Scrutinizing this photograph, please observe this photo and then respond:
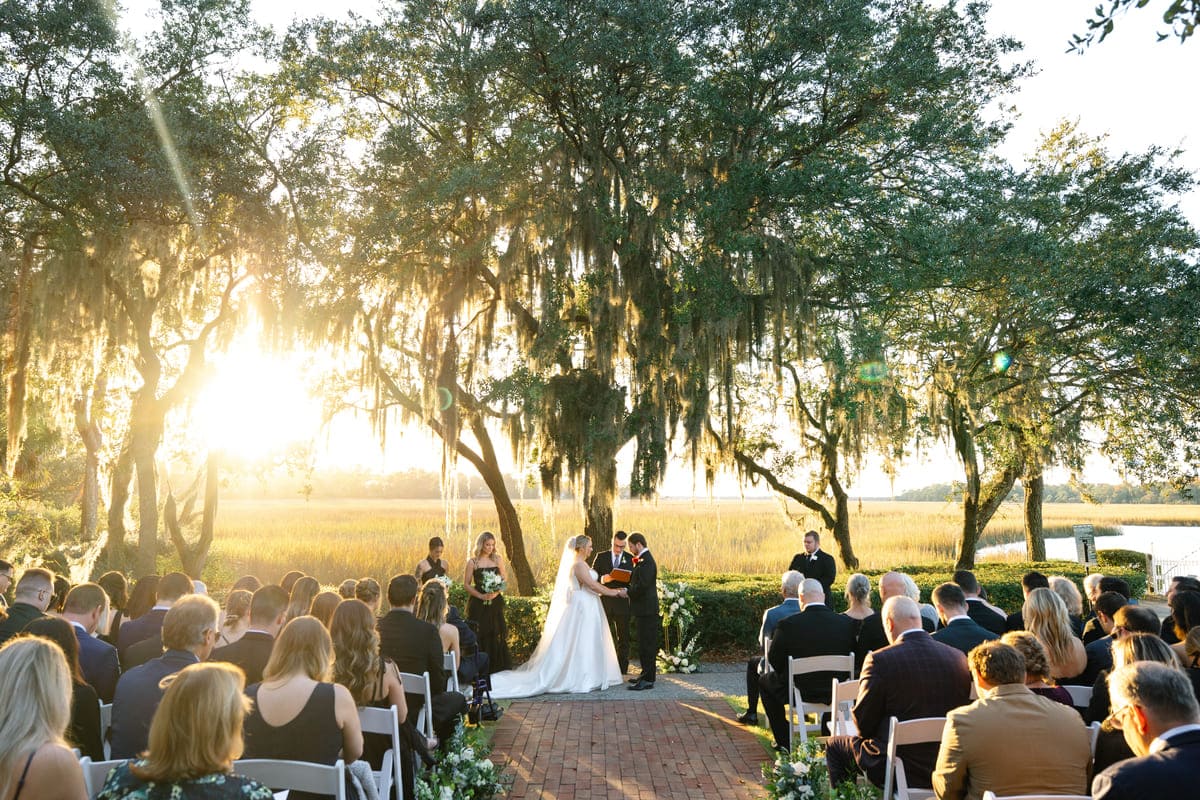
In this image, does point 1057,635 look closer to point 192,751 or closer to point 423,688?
point 423,688

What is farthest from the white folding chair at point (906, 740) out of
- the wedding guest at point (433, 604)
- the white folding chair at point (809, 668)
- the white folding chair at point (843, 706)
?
the wedding guest at point (433, 604)

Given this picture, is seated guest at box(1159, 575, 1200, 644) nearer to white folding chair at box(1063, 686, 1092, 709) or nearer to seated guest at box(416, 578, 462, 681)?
white folding chair at box(1063, 686, 1092, 709)

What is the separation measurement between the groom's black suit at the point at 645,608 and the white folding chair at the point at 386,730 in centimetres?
536

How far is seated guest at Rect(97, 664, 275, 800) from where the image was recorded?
2.62 m

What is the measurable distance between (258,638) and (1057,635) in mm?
4718

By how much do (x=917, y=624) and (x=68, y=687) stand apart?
3.99 m

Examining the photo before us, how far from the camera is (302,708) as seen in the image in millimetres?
3775

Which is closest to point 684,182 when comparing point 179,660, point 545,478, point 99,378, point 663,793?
point 545,478

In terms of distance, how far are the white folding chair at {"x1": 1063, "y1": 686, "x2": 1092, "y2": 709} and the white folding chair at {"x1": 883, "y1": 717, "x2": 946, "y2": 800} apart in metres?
0.96

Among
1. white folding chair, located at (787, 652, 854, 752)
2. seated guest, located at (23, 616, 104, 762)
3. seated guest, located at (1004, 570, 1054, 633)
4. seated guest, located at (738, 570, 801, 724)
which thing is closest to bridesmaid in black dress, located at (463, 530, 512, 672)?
seated guest, located at (738, 570, 801, 724)

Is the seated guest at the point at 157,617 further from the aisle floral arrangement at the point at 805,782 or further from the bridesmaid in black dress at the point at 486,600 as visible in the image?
the aisle floral arrangement at the point at 805,782

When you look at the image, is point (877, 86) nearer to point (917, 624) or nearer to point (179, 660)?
point (917, 624)

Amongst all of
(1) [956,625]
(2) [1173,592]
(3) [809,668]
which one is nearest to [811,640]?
(3) [809,668]

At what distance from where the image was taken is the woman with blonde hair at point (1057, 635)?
5109mm
